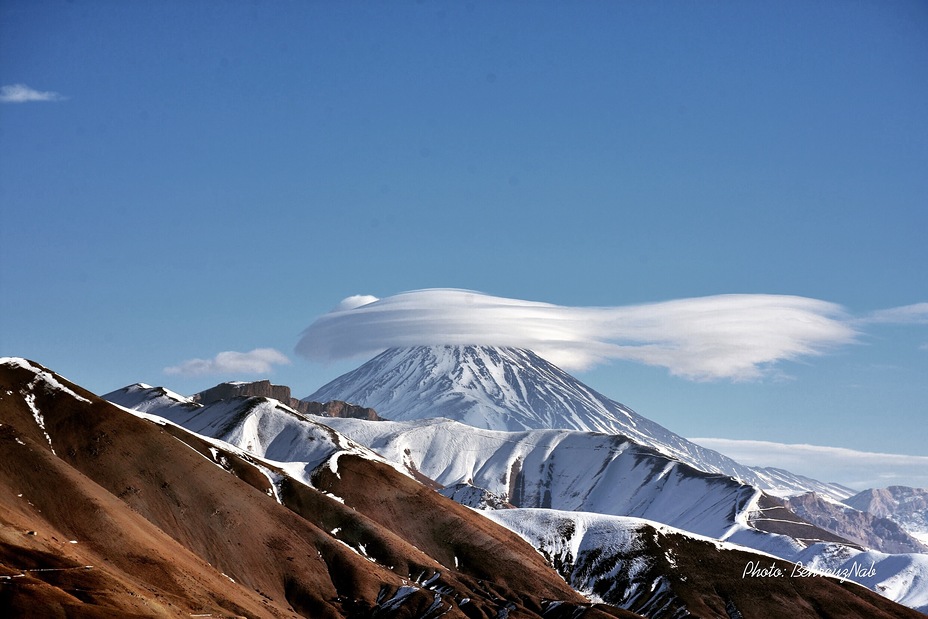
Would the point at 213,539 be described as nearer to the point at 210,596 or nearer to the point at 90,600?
the point at 210,596

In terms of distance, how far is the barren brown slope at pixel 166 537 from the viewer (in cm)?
13562

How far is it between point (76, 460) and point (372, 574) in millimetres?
52853

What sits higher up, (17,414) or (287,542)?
(17,414)

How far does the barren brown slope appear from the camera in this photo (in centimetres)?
13562

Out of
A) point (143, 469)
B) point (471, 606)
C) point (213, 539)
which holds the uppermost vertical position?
point (143, 469)

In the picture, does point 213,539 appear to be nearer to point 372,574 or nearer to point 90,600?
point 372,574

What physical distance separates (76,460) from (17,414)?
15580mm

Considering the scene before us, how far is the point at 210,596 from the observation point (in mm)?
142125

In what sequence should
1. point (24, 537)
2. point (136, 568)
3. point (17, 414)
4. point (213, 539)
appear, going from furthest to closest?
1. point (17, 414)
2. point (213, 539)
3. point (136, 568)
4. point (24, 537)

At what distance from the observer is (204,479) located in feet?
618

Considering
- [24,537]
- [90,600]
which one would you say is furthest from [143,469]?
[90,600]

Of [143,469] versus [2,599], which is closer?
[2,599]

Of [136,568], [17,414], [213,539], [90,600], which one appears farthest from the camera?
[17,414]

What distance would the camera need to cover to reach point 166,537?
6358 inches
